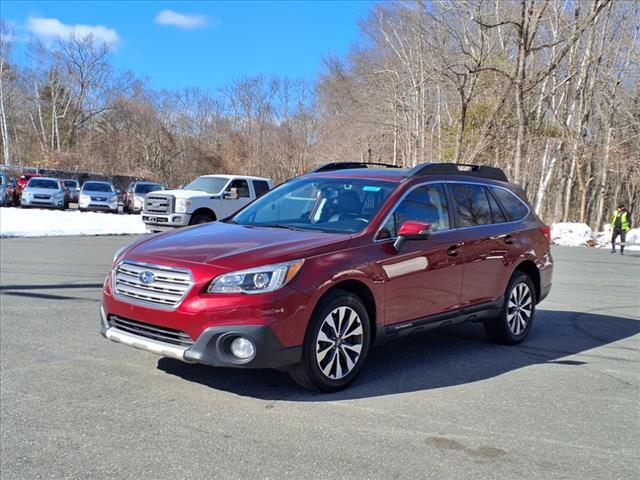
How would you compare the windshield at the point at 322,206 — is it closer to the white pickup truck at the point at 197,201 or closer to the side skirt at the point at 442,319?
the side skirt at the point at 442,319

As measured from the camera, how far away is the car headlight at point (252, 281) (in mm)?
4316

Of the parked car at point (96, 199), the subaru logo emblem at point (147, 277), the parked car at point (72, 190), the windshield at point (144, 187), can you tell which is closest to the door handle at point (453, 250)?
the subaru logo emblem at point (147, 277)

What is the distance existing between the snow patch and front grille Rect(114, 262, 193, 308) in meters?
14.1

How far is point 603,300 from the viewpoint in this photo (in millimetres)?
10125

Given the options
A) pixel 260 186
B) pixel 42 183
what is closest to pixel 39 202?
pixel 42 183

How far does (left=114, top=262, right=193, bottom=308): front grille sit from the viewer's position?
14.4ft

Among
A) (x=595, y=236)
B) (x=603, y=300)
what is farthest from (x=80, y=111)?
(x=603, y=300)

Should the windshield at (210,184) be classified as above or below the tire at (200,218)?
above

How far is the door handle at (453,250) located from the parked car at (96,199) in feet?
86.2

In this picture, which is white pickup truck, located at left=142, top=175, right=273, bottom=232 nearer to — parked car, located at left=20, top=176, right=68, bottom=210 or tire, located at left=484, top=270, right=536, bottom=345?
tire, located at left=484, top=270, right=536, bottom=345

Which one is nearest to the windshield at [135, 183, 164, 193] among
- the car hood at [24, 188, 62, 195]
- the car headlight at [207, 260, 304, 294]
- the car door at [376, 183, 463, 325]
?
the car hood at [24, 188, 62, 195]

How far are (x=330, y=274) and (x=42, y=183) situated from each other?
2946cm

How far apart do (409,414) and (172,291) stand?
1.94 metres

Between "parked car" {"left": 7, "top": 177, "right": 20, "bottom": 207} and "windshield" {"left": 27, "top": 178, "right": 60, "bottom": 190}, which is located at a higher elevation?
"windshield" {"left": 27, "top": 178, "right": 60, "bottom": 190}
